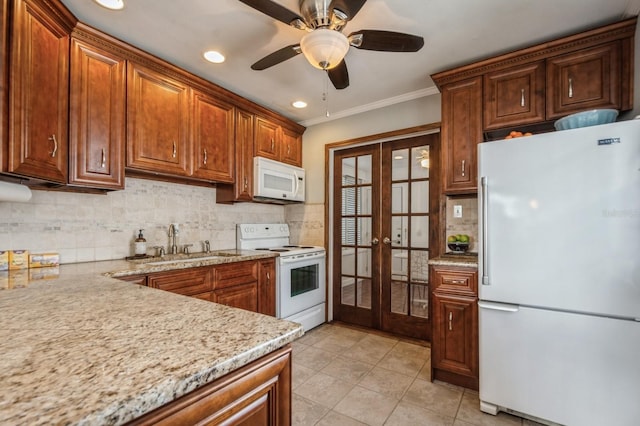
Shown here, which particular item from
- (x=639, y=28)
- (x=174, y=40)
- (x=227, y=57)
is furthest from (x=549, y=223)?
(x=174, y=40)

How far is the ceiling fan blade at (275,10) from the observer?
4.79 ft

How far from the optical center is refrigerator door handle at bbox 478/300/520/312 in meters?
1.81

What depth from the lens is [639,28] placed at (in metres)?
1.83

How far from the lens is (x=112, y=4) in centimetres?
178

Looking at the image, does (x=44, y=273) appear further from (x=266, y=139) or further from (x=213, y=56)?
(x=266, y=139)

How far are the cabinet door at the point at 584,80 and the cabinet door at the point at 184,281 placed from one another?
281cm

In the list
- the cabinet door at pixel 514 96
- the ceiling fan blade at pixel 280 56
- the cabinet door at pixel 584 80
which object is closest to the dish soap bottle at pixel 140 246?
the ceiling fan blade at pixel 280 56

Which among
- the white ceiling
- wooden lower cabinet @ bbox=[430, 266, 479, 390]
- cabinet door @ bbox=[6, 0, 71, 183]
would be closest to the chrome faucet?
cabinet door @ bbox=[6, 0, 71, 183]

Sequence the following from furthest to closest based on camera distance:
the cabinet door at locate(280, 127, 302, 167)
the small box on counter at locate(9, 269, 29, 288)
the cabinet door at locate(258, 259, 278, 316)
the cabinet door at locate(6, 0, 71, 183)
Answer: the cabinet door at locate(280, 127, 302, 167)
the cabinet door at locate(258, 259, 278, 316)
the cabinet door at locate(6, 0, 71, 183)
the small box on counter at locate(9, 269, 29, 288)

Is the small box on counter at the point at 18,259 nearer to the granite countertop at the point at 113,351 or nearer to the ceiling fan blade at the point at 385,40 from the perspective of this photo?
the granite countertop at the point at 113,351

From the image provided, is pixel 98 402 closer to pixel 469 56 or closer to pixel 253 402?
pixel 253 402

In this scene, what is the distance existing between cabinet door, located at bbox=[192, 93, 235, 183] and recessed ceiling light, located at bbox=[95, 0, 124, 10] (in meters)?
0.87

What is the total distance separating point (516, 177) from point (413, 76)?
1.35 meters

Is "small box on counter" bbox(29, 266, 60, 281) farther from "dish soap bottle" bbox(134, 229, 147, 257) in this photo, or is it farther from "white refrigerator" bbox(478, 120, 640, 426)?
"white refrigerator" bbox(478, 120, 640, 426)
